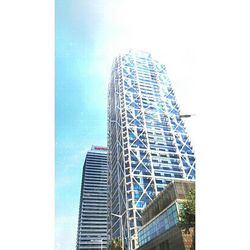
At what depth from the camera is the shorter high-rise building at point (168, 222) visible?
876cm

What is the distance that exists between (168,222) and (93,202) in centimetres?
3770

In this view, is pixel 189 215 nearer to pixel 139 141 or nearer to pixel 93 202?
pixel 139 141

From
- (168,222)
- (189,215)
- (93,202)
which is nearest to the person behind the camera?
(189,215)

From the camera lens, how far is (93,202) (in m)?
46.9

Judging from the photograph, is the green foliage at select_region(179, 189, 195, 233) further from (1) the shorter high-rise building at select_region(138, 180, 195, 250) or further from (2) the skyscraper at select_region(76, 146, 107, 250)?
(2) the skyscraper at select_region(76, 146, 107, 250)

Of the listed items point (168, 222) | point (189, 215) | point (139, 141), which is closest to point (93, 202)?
point (139, 141)

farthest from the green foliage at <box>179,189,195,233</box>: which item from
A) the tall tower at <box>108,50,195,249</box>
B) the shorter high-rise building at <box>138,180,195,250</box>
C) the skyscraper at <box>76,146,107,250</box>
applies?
the skyscraper at <box>76,146,107,250</box>

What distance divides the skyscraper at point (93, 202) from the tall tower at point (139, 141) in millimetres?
7934

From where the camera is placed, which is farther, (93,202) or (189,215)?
(93,202)

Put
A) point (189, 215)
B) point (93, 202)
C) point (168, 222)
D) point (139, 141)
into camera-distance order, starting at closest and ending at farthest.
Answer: point (189, 215)
point (168, 222)
point (139, 141)
point (93, 202)

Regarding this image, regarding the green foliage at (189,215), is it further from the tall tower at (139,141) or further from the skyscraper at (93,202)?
→ the skyscraper at (93,202)
